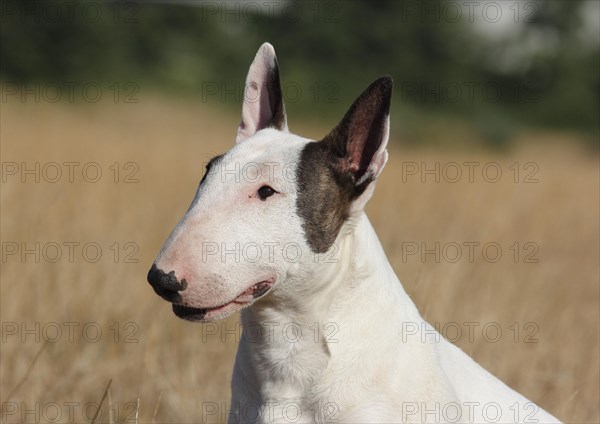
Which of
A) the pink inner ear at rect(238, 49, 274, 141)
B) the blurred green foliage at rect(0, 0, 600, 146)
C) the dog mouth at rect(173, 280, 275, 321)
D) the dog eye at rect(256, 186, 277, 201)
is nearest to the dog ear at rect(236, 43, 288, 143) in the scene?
the pink inner ear at rect(238, 49, 274, 141)

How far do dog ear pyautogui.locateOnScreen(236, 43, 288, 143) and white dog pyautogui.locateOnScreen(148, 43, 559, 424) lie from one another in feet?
0.88

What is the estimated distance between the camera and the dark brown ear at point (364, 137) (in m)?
3.03

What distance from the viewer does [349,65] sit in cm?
3378

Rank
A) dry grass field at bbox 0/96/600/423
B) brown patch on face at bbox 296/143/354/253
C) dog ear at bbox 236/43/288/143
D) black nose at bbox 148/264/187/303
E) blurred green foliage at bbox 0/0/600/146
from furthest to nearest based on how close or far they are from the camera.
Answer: blurred green foliage at bbox 0/0/600/146
dry grass field at bbox 0/96/600/423
dog ear at bbox 236/43/288/143
brown patch on face at bbox 296/143/354/253
black nose at bbox 148/264/187/303

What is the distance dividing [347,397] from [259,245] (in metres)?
0.61

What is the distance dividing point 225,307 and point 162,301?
9.77 feet

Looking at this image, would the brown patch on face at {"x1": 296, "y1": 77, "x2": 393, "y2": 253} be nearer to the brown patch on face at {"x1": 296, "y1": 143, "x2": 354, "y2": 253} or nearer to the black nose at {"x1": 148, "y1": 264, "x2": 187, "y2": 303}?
the brown patch on face at {"x1": 296, "y1": 143, "x2": 354, "y2": 253}

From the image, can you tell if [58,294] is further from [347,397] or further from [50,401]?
[347,397]

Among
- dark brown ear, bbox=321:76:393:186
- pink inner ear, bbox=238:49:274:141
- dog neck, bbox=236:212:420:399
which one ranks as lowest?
dog neck, bbox=236:212:420:399

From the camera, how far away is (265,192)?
117 inches

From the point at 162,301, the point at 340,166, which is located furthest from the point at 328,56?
the point at 340,166

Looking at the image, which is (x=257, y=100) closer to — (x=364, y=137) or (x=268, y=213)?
(x=364, y=137)

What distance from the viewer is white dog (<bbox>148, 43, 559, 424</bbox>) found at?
2914 mm

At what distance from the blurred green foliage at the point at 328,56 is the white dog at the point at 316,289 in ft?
82.1
